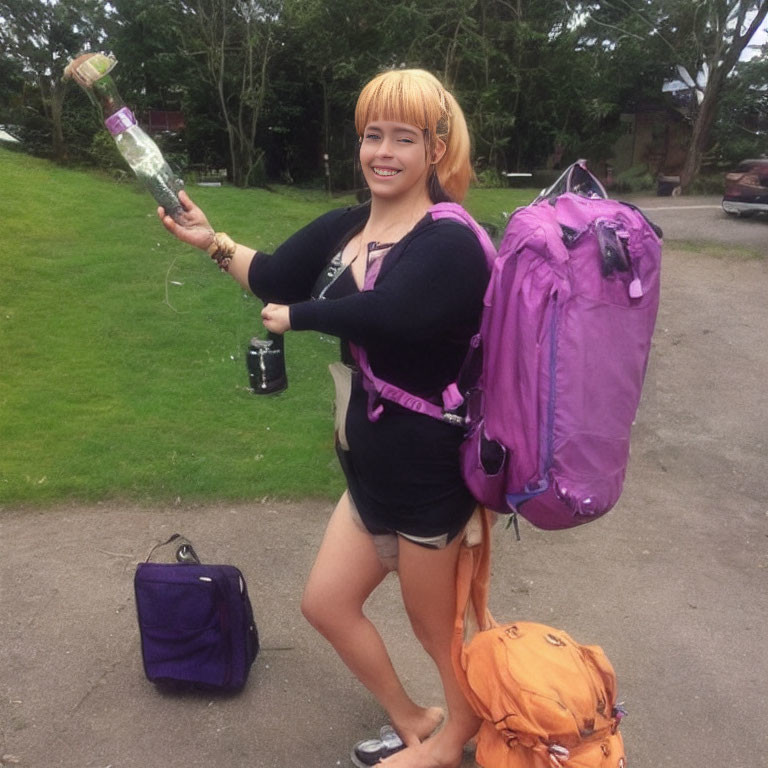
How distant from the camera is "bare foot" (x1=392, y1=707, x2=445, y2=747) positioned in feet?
7.92

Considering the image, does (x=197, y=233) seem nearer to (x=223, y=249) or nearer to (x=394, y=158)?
(x=223, y=249)

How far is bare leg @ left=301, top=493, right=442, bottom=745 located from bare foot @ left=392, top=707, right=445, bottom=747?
13 cm

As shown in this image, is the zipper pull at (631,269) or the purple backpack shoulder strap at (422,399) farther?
the purple backpack shoulder strap at (422,399)

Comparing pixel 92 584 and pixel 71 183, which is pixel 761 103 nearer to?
pixel 71 183

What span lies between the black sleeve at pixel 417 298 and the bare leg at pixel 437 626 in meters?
0.62

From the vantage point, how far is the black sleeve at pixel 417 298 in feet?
5.79

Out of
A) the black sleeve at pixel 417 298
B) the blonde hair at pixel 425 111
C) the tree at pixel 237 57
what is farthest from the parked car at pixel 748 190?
the black sleeve at pixel 417 298

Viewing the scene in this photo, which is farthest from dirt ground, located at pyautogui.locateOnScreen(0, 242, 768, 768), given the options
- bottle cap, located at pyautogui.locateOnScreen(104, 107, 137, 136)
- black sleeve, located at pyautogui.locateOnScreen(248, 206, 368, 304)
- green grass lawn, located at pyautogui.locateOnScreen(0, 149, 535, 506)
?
bottle cap, located at pyautogui.locateOnScreen(104, 107, 137, 136)

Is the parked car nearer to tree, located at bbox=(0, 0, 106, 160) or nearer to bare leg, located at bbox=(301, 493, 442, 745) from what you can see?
tree, located at bbox=(0, 0, 106, 160)

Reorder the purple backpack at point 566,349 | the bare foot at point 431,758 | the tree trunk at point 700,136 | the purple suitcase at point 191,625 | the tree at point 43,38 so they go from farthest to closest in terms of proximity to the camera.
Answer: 1. the tree trunk at point 700,136
2. the tree at point 43,38
3. the purple suitcase at point 191,625
4. the bare foot at point 431,758
5. the purple backpack at point 566,349

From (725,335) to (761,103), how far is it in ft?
56.7

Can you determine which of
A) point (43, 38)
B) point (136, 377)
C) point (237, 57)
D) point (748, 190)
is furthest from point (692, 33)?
point (136, 377)

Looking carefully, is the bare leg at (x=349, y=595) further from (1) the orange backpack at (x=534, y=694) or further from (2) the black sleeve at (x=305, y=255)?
(2) the black sleeve at (x=305, y=255)

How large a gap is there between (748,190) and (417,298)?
13.8 m
